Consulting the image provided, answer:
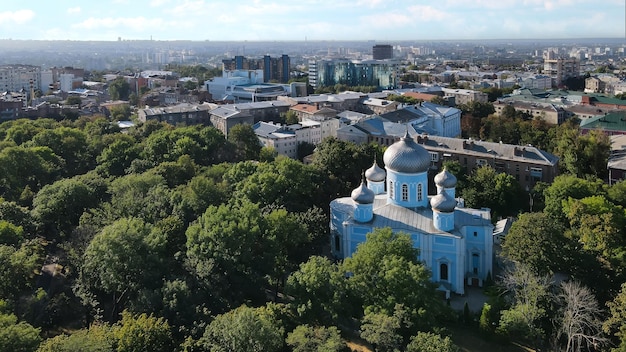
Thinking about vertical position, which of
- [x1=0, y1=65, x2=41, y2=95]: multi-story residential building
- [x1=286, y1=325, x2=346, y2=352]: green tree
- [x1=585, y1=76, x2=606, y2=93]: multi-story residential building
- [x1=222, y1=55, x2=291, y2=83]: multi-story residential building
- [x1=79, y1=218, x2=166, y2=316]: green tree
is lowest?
[x1=286, y1=325, x2=346, y2=352]: green tree

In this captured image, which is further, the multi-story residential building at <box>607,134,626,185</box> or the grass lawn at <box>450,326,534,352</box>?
the multi-story residential building at <box>607,134,626,185</box>

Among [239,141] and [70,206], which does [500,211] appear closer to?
[239,141]

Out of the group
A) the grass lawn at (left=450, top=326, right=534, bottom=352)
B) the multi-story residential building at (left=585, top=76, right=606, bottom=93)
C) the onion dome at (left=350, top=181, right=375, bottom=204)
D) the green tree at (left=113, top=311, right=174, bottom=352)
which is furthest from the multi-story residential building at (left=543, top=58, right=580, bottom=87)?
the green tree at (left=113, top=311, right=174, bottom=352)

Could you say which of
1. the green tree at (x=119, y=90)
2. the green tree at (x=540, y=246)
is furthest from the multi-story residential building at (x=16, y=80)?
the green tree at (x=540, y=246)

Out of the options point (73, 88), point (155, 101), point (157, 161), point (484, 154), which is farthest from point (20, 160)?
point (73, 88)

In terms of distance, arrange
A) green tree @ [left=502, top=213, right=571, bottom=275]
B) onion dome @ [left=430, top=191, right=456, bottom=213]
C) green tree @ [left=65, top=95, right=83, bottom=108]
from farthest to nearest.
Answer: green tree @ [left=65, top=95, right=83, bottom=108], onion dome @ [left=430, top=191, right=456, bottom=213], green tree @ [left=502, top=213, right=571, bottom=275]

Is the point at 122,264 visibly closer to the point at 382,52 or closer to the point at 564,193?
the point at 564,193

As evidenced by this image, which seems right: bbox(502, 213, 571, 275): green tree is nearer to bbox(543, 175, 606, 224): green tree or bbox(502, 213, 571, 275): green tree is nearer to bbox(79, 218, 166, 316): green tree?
bbox(543, 175, 606, 224): green tree
